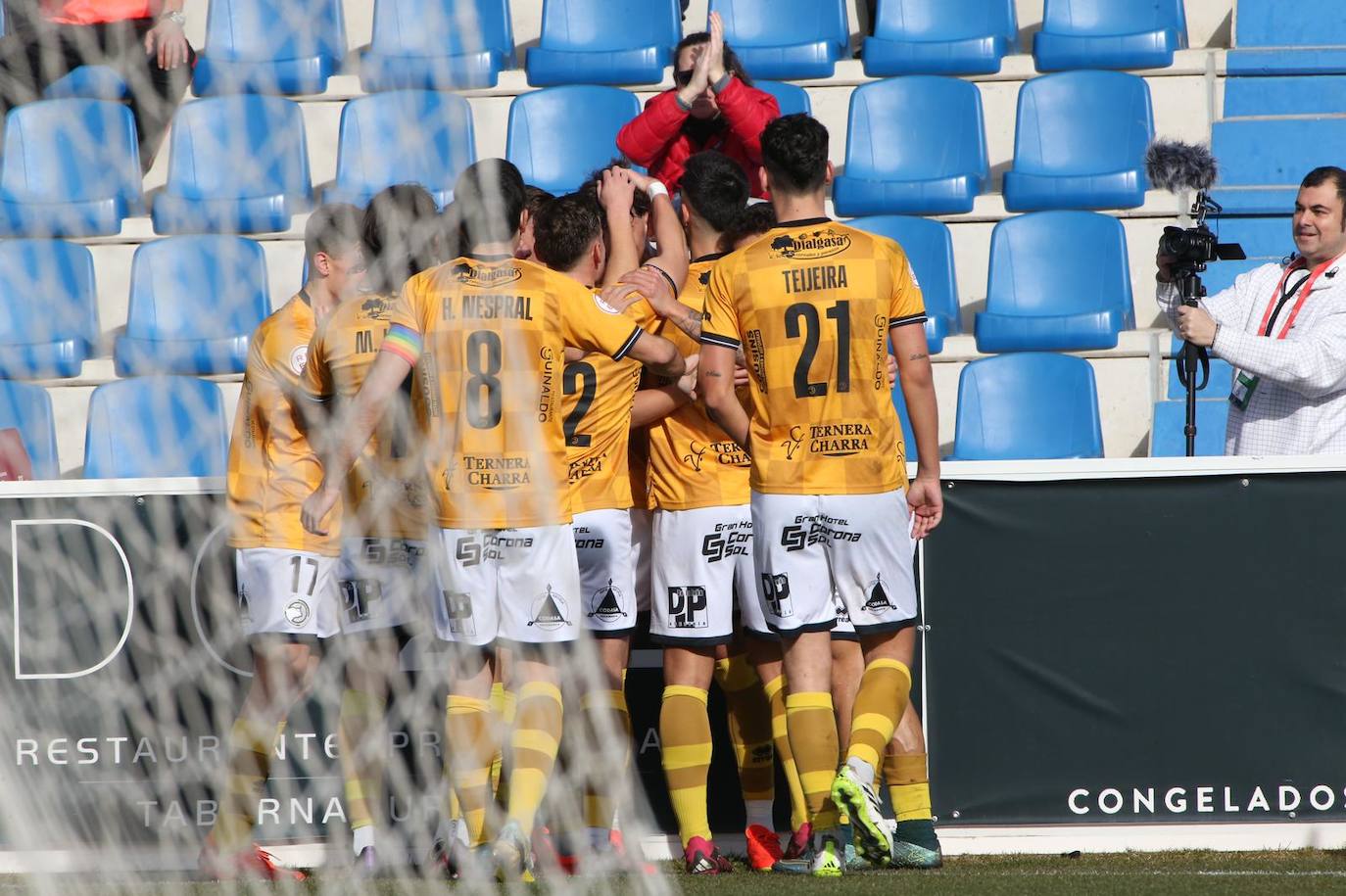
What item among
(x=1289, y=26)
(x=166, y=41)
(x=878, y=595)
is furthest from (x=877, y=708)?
(x=1289, y=26)

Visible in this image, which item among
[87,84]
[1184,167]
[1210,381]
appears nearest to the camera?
[87,84]

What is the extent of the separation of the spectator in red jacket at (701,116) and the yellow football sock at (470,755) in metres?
2.67

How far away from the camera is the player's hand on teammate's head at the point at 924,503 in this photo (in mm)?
4566

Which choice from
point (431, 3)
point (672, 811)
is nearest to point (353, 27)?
point (431, 3)

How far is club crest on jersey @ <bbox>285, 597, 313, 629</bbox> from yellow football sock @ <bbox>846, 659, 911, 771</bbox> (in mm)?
1734

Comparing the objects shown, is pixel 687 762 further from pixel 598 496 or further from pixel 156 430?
pixel 156 430

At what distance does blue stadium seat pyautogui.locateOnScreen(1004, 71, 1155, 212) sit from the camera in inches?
305

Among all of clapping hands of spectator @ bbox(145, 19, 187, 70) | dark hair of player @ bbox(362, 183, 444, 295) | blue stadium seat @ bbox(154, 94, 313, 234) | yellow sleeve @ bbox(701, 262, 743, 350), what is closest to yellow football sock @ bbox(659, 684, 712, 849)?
yellow sleeve @ bbox(701, 262, 743, 350)

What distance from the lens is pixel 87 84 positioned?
569 cm

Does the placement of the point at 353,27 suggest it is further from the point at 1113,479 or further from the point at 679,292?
the point at 1113,479

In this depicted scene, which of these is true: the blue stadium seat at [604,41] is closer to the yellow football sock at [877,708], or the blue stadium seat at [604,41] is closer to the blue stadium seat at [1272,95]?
the blue stadium seat at [1272,95]

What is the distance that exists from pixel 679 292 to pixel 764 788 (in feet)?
5.44

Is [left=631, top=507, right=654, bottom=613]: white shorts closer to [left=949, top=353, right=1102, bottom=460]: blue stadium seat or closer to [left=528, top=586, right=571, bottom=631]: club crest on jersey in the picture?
[left=528, top=586, right=571, bottom=631]: club crest on jersey

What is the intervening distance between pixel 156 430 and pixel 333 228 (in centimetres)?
182
